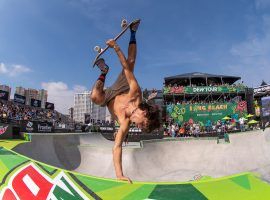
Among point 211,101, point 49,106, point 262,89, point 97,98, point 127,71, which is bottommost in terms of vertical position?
point 97,98

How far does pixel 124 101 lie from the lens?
220 inches

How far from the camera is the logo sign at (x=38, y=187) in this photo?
3.72 metres

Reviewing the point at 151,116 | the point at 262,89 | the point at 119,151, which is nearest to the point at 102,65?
the point at 151,116

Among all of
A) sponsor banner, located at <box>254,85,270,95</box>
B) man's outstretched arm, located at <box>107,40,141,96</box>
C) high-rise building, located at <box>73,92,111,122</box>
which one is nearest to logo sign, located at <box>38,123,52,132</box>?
man's outstretched arm, located at <box>107,40,141,96</box>

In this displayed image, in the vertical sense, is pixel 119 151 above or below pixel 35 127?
below

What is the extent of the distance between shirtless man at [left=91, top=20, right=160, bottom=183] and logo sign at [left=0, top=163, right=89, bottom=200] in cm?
84

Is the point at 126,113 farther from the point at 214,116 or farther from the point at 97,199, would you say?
the point at 214,116

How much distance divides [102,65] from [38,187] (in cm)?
306

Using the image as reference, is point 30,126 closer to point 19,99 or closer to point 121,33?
point 121,33

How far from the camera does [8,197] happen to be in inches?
146

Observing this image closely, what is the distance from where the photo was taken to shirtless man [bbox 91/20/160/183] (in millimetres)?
4793

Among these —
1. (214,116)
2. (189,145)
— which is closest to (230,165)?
(189,145)

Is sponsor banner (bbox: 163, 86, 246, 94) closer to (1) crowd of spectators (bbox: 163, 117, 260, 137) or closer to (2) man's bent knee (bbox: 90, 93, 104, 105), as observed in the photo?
(1) crowd of spectators (bbox: 163, 117, 260, 137)

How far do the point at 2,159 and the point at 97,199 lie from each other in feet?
5.82
